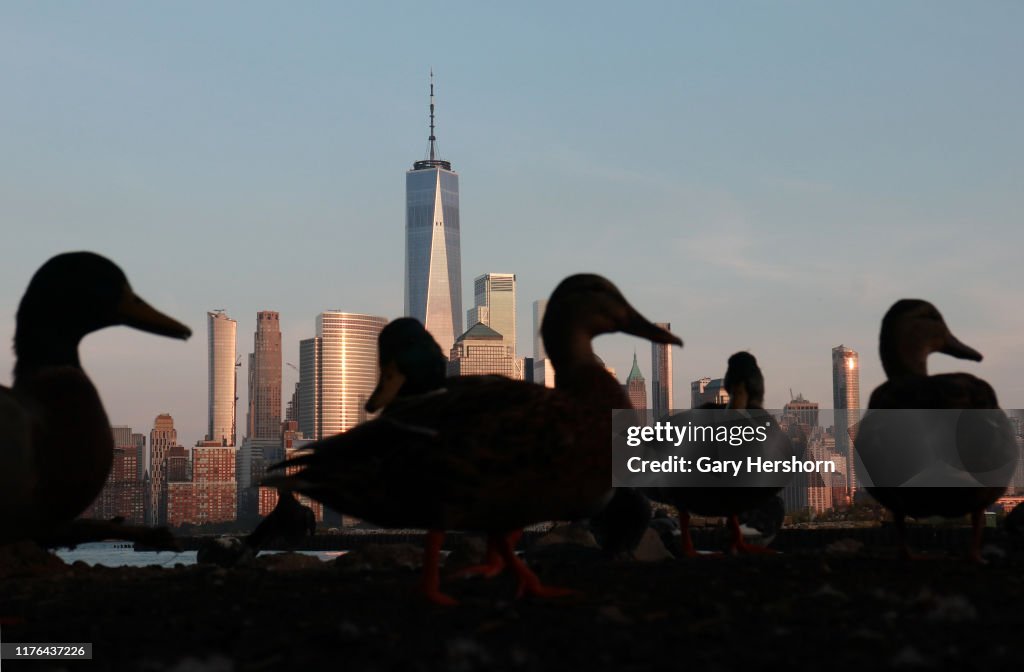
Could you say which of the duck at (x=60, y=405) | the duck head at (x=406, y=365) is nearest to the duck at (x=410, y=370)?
the duck head at (x=406, y=365)

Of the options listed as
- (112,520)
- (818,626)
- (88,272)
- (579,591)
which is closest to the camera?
(818,626)

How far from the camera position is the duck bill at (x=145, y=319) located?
6.90m

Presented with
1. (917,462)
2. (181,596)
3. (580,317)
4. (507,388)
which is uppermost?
(580,317)

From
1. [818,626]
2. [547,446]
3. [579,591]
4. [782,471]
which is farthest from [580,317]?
[782,471]

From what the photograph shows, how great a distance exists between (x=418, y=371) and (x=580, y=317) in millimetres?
2019

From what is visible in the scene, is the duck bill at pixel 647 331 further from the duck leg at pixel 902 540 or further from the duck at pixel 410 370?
the duck leg at pixel 902 540

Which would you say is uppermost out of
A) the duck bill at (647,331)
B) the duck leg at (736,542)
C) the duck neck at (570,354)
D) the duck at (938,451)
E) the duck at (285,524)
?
the duck bill at (647,331)

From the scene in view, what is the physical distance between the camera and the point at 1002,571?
716 centimetres

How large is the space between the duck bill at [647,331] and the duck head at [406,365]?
179cm

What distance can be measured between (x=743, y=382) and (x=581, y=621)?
26.1 feet

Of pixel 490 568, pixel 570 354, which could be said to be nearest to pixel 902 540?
pixel 490 568

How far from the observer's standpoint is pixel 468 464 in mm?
5832

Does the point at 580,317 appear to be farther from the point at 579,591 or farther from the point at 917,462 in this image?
the point at 917,462

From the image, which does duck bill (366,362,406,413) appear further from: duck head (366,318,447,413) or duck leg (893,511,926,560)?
duck leg (893,511,926,560)
